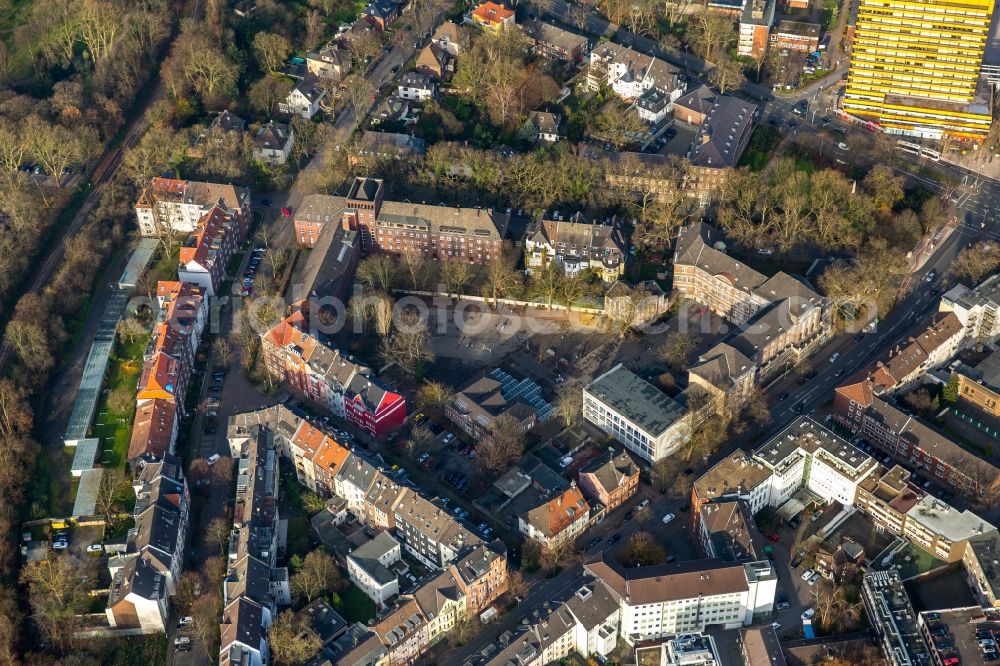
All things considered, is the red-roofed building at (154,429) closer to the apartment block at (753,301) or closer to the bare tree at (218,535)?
the bare tree at (218,535)

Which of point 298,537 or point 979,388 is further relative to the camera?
point 979,388

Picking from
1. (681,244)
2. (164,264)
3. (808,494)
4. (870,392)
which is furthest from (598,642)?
(164,264)

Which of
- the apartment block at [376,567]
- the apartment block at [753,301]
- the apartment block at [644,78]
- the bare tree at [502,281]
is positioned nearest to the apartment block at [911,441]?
the apartment block at [753,301]

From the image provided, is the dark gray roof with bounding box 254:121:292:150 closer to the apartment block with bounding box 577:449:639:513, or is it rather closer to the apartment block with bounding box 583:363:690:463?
the apartment block with bounding box 583:363:690:463

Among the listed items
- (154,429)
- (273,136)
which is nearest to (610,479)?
(154,429)

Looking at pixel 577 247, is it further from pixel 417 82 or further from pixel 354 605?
pixel 354 605

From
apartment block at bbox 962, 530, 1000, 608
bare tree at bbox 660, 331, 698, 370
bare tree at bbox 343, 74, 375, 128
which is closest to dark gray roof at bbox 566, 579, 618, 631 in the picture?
apartment block at bbox 962, 530, 1000, 608

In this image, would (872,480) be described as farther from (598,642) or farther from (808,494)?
(598,642)
